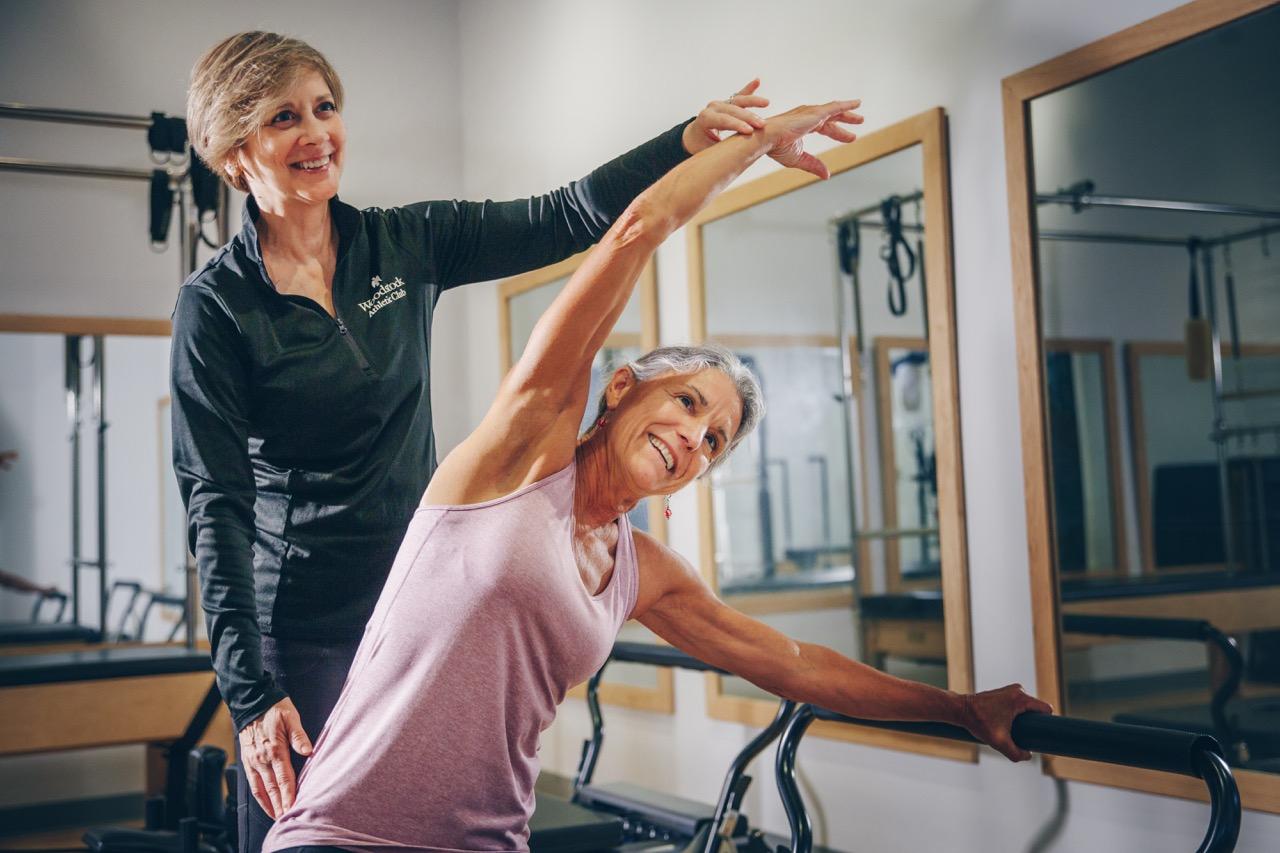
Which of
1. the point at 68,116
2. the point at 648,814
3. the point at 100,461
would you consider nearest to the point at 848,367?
the point at 648,814

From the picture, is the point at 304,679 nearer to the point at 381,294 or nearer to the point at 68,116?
the point at 381,294

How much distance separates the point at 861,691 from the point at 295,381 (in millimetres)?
956

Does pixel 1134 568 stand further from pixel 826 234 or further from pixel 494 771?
pixel 494 771

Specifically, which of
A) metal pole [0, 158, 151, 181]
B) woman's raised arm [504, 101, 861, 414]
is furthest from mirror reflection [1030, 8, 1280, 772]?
metal pole [0, 158, 151, 181]

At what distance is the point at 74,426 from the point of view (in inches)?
200

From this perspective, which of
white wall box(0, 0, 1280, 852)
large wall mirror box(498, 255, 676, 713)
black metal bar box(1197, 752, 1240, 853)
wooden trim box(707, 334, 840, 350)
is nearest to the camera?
black metal bar box(1197, 752, 1240, 853)

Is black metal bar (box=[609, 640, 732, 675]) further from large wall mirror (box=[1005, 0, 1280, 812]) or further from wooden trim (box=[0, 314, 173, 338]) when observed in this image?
wooden trim (box=[0, 314, 173, 338])

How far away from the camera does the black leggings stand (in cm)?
169

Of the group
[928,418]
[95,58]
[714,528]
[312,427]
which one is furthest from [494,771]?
[95,58]

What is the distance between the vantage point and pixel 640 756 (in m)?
4.22

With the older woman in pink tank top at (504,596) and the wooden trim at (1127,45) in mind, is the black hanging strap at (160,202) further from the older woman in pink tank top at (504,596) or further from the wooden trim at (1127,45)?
the older woman in pink tank top at (504,596)

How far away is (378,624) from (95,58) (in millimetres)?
4659

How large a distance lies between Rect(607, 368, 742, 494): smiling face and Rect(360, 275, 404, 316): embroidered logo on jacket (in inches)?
Result: 16.1

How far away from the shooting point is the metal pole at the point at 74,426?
5.05 m
